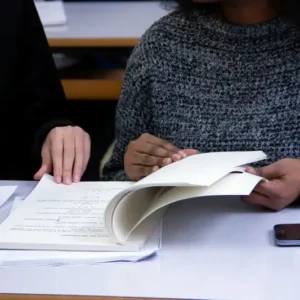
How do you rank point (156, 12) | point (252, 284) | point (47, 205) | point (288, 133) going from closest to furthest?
point (252, 284), point (47, 205), point (288, 133), point (156, 12)

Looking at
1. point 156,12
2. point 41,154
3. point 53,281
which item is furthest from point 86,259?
point 156,12

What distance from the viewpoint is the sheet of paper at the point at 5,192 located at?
112 cm

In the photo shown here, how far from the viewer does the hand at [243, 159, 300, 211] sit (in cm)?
104

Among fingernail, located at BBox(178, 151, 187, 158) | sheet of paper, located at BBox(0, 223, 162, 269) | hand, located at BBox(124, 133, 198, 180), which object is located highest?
fingernail, located at BBox(178, 151, 187, 158)

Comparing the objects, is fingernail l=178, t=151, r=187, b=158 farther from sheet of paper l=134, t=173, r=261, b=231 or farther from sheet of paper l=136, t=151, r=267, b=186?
sheet of paper l=134, t=173, r=261, b=231

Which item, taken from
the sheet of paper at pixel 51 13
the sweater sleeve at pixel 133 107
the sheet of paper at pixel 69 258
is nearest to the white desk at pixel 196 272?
the sheet of paper at pixel 69 258

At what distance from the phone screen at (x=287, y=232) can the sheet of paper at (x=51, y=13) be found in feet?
5.51

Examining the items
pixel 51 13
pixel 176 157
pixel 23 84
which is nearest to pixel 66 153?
pixel 176 157

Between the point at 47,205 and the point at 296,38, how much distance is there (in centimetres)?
61

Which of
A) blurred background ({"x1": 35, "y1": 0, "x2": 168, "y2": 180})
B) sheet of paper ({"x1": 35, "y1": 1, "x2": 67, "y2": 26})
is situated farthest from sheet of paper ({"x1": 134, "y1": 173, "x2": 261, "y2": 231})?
sheet of paper ({"x1": 35, "y1": 1, "x2": 67, "y2": 26})

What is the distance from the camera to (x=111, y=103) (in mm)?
2842

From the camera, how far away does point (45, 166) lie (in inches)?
47.1

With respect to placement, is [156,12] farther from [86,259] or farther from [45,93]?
[86,259]

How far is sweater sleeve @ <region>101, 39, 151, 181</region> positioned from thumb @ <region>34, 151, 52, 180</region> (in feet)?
0.55
